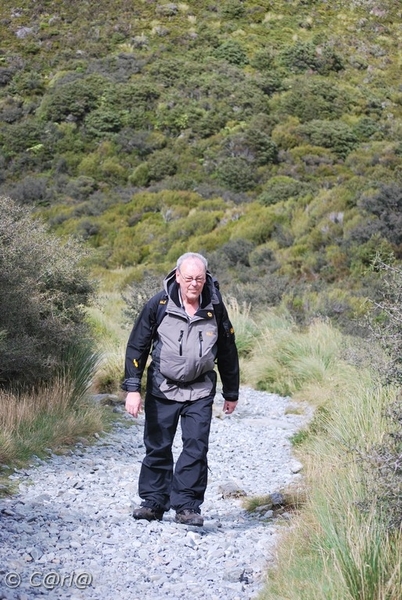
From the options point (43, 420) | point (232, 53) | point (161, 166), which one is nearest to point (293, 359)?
point (43, 420)

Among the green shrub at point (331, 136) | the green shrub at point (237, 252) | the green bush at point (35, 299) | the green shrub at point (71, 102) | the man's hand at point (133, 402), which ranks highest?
the man's hand at point (133, 402)

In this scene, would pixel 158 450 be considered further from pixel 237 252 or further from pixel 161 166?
pixel 161 166

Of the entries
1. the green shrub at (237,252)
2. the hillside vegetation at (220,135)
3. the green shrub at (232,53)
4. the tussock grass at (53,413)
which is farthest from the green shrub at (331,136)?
the tussock grass at (53,413)

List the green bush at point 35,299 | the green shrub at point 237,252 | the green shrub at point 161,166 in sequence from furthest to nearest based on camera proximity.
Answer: the green shrub at point 161,166
the green shrub at point 237,252
the green bush at point 35,299

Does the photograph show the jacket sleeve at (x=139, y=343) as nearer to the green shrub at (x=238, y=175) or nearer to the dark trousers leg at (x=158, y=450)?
the dark trousers leg at (x=158, y=450)

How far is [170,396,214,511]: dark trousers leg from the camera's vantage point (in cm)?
457

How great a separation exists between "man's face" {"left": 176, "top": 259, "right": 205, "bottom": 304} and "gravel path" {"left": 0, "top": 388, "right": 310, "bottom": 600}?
4.60ft

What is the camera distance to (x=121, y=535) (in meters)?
4.28

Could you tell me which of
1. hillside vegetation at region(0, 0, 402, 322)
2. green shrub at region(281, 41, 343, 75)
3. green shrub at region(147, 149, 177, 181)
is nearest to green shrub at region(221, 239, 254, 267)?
hillside vegetation at region(0, 0, 402, 322)

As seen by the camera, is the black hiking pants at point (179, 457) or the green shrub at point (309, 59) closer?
the black hiking pants at point (179, 457)

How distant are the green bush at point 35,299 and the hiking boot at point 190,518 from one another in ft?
6.67

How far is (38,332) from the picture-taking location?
6.76 meters

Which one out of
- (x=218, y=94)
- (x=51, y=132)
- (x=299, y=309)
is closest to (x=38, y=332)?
(x=299, y=309)

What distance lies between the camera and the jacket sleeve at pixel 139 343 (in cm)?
457
